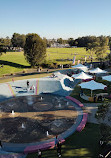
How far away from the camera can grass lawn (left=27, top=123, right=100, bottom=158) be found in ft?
33.2

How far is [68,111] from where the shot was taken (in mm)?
16500

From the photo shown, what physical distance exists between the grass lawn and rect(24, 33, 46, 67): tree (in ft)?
99.9

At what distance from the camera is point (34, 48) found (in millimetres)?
38250

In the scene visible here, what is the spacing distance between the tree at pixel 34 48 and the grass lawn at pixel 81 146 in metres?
30.4

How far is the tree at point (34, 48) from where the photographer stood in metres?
38.1

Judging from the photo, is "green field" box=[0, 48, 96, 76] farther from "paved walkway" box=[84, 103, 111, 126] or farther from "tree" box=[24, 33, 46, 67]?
"paved walkway" box=[84, 103, 111, 126]

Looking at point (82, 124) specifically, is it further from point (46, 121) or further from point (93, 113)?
point (46, 121)

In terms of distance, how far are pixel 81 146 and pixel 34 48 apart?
32270mm

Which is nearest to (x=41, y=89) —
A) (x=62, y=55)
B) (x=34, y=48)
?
(x=34, y=48)

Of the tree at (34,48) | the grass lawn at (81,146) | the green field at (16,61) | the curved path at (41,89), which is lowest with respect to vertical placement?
the grass lawn at (81,146)

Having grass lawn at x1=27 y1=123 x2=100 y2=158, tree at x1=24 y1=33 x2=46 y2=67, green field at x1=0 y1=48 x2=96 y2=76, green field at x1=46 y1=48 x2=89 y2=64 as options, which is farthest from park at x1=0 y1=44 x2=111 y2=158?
green field at x1=46 y1=48 x2=89 y2=64

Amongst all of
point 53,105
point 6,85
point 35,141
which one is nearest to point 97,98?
point 53,105

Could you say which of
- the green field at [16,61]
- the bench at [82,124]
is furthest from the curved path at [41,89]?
the green field at [16,61]

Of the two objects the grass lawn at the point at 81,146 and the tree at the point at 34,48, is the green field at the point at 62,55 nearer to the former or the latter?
the tree at the point at 34,48
